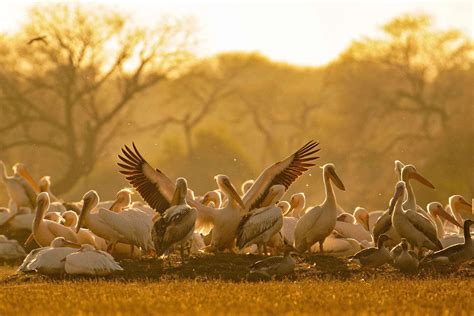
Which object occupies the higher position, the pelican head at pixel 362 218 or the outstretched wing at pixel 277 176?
the outstretched wing at pixel 277 176

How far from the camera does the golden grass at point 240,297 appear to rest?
1157 centimetres

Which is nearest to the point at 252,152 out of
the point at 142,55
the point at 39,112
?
the point at 142,55

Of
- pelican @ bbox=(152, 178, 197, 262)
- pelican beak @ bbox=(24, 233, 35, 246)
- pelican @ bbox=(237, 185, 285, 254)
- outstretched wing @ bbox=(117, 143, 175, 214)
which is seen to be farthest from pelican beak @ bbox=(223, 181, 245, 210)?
pelican beak @ bbox=(24, 233, 35, 246)

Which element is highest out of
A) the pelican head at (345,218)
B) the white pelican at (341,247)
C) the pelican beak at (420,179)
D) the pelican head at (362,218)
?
the pelican beak at (420,179)

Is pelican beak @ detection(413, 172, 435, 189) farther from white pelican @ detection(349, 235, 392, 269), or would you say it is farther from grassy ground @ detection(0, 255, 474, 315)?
white pelican @ detection(349, 235, 392, 269)

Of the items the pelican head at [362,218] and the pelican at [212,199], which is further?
the pelican head at [362,218]

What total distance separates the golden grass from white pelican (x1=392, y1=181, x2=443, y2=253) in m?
1.41

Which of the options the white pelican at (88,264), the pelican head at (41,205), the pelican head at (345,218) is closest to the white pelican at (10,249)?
the pelican head at (41,205)

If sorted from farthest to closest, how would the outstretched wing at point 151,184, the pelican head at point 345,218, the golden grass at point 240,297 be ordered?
1. the pelican head at point 345,218
2. the outstretched wing at point 151,184
3. the golden grass at point 240,297

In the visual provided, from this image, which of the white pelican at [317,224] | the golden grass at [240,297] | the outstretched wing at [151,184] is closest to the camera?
the golden grass at [240,297]

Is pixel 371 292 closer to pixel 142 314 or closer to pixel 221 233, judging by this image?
pixel 142 314

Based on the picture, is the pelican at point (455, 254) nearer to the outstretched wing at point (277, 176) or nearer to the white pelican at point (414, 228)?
the white pelican at point (414, 228)

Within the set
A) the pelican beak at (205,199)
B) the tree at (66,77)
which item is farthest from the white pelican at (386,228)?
the tree at (66,77)

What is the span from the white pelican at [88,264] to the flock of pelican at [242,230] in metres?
0.01
